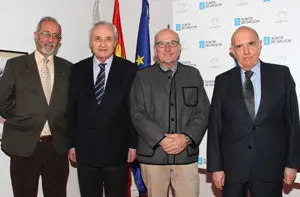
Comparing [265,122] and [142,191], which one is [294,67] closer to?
[265,122]

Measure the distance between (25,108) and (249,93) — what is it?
174 centimetres

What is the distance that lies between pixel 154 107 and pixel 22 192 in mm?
1275

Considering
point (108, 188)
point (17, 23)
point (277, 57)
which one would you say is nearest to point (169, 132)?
point (108, 188)

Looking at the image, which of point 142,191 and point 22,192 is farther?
point 142,191

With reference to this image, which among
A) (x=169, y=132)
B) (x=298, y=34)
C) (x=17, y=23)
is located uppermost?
(x=17, y=23)

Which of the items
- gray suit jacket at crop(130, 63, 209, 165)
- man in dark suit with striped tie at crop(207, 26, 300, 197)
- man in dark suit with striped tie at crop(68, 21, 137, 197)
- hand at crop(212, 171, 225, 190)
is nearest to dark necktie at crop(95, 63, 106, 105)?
man in dark suit with striped tie at crop(68, 21, 137, 197)

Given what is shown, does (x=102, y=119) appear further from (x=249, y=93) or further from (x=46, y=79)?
(x=249, y=93)

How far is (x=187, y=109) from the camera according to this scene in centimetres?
249

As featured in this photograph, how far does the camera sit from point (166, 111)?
247 cm

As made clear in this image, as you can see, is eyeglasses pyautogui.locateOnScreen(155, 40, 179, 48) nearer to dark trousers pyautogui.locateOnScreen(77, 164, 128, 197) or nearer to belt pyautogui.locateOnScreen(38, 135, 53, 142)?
dark trousers pyautogui.locateOnScreen(77, 164, 128, 197)

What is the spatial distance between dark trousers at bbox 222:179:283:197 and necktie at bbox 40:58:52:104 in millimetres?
1592

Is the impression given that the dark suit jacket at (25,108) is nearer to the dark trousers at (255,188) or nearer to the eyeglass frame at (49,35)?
the eyeglass frame at (49,35)

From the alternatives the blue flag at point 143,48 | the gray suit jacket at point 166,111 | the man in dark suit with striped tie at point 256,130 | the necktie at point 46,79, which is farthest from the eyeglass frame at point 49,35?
the man in dark suit with striped tie at point 256,130

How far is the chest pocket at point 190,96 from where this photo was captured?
2.49 metres
